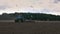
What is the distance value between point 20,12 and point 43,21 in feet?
0.54

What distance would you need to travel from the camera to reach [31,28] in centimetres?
87

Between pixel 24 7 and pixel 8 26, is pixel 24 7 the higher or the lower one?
the higher one

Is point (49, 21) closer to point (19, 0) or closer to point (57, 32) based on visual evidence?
point (57, 32)

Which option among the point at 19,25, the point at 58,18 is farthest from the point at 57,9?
the point at 19,25

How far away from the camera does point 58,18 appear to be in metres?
0.90

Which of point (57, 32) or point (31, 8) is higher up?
point (31, 8)

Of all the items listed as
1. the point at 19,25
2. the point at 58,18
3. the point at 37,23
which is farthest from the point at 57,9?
the point at 19,25

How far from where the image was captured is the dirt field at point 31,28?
2.79 ft

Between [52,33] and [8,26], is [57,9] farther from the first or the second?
[8,26]

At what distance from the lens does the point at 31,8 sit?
918mm

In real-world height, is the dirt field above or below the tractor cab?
below

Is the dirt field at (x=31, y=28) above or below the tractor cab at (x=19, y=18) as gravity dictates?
below

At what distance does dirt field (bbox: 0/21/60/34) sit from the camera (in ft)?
2.79

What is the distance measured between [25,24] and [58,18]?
0.72 feet
